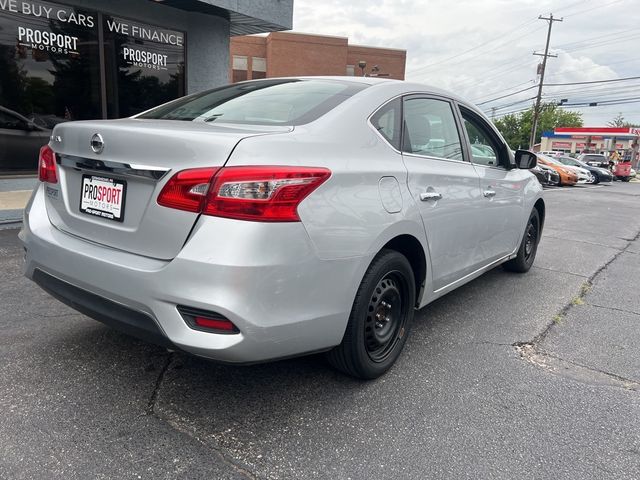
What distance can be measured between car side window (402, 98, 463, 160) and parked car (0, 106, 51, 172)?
724 cm

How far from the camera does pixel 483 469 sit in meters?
2.22

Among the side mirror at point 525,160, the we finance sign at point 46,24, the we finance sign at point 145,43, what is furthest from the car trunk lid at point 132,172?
the we finance sign at point 145,43

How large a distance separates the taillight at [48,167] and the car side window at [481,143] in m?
2.82

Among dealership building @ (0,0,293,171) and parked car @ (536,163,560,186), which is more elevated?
dealership building @ (0,0,293,171)

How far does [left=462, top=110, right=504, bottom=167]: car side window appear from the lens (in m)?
3.93

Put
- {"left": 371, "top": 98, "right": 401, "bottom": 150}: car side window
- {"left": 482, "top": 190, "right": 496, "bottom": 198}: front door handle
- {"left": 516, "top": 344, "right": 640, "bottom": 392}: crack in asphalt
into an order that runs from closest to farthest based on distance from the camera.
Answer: {"left": 371, "top": 98, "right": 401, "bottom": 150}: car side window
{"left": 516, "top": 344, "right": 640, "bottom": 392}: crack in asphalt
{"left": 482, "top": 190, "right": 496, "bottom": 198}: front door handle

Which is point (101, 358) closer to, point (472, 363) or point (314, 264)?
point (314, 264)

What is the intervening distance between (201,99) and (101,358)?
174 cm

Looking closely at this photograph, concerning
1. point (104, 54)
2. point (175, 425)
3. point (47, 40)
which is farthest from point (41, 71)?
point (175, 425)

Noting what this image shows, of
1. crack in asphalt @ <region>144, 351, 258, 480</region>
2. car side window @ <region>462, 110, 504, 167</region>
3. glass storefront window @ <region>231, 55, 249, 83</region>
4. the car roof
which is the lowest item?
crack in asphalt @ <region>144, 351, 258, 480</region>

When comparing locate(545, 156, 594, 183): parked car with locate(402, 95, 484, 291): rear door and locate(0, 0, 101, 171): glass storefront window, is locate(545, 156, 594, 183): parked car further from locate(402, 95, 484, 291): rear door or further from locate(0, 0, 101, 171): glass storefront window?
locate(402, 95, 484, 291): rear door

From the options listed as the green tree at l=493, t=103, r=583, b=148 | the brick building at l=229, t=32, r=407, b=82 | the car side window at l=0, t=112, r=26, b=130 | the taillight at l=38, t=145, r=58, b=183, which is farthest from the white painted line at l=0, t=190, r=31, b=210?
the green tree at l=493, t=103, r=583, b=148

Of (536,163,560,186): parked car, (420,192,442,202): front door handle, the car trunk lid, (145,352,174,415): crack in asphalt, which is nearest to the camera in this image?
the car trunk lid

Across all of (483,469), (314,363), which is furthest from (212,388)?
(483,469)
